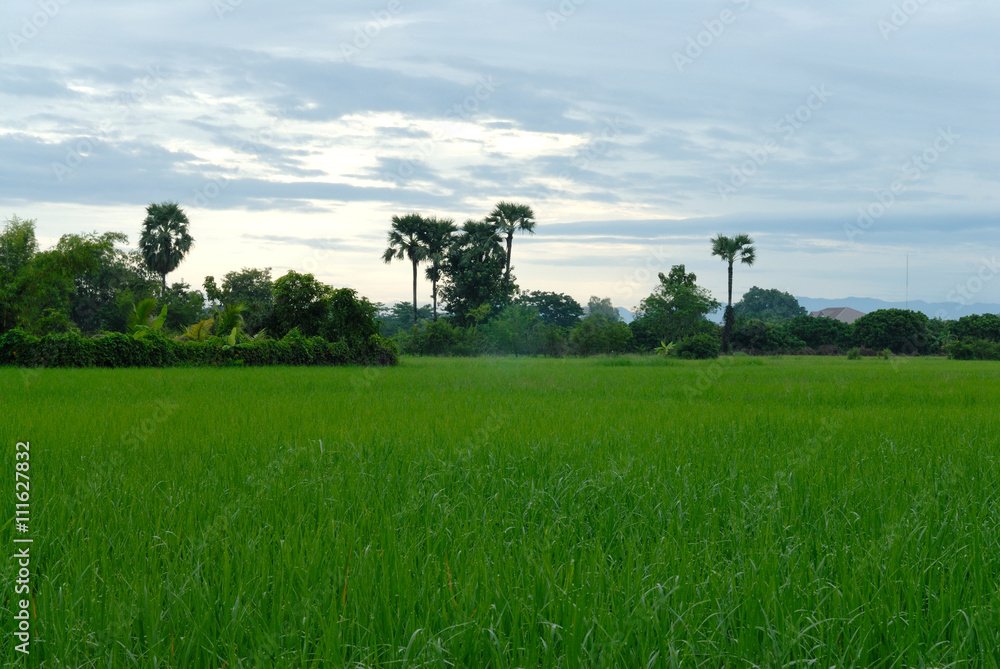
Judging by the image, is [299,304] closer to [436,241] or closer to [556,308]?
[436,241]

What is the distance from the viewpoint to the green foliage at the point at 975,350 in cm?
3512

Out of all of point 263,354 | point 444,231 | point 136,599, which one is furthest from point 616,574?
point 444,231

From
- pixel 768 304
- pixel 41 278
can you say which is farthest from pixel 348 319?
pixel 768 304

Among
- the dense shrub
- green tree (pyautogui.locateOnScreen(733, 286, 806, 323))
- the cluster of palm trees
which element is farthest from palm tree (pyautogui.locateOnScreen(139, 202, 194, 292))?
green tree (pyautogui.locateOnScreen(733, 286, 806, 323))

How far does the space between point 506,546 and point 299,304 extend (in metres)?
21.9

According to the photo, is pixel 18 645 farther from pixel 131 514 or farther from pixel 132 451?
pixel 132 451

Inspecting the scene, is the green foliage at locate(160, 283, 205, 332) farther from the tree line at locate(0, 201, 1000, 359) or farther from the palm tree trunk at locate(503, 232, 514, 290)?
the palm tree trunk at locate(503, 232, 514, 290)

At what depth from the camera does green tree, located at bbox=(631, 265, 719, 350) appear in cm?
4034

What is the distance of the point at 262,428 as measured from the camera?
613cm

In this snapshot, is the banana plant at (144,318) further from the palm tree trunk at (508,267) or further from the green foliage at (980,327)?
the green foliage at (980,327)

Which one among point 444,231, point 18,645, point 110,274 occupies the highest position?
point 444,231

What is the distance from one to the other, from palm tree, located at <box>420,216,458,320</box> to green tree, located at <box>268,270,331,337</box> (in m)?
19.4

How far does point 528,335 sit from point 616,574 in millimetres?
33731

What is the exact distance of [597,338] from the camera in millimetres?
35812
